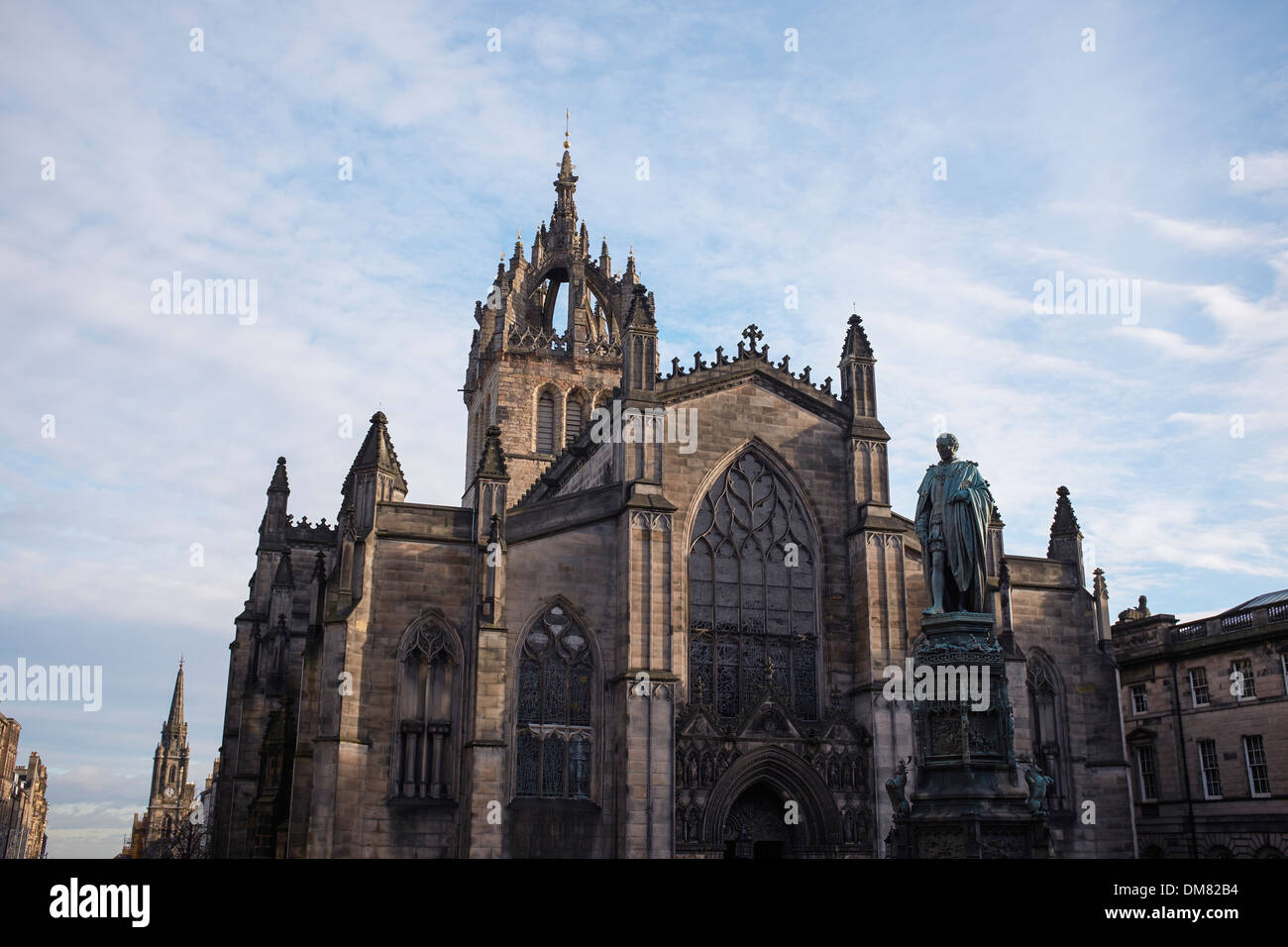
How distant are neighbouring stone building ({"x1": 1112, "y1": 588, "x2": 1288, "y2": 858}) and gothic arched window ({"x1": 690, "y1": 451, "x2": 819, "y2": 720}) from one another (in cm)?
1708

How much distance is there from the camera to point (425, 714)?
84.3ft

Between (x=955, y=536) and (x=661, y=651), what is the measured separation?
1263cm

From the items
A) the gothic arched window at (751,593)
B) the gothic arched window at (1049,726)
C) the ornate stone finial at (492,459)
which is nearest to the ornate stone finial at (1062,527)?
the gothic arched window at (1049,726)

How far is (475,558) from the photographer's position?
87.9 ft

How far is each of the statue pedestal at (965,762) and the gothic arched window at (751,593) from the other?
13.4m

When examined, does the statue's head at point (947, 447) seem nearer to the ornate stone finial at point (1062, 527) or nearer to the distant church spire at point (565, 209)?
the ornate stone finial at point (1062, 527)

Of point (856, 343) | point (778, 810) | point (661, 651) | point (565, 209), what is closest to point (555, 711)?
point (661, 651)

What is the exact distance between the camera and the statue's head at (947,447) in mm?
15844

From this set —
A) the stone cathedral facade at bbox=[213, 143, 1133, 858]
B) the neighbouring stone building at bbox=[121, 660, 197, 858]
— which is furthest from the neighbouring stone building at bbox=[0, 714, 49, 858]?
the stone cathedral facade at bbox=[213, 143, 1133, 858]

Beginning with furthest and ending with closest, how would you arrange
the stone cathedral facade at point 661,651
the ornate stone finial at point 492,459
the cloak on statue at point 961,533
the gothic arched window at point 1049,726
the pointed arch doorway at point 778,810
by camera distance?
the gothic arched window at point 1049,726, the ornate stone finial at point 492,459, the pointed arch doorway at point 778,810, the stone cathedral facade at point 661,651, the cloak on statue at point 961,533

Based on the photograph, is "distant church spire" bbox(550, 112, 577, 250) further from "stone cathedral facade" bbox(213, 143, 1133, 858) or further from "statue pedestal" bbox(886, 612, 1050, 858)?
"statue pedestal" bbox(886, 612, 1050, 858)

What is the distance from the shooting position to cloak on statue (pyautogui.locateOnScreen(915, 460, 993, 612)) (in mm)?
14852

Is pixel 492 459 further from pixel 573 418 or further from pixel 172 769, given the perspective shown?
pixel 172 769
